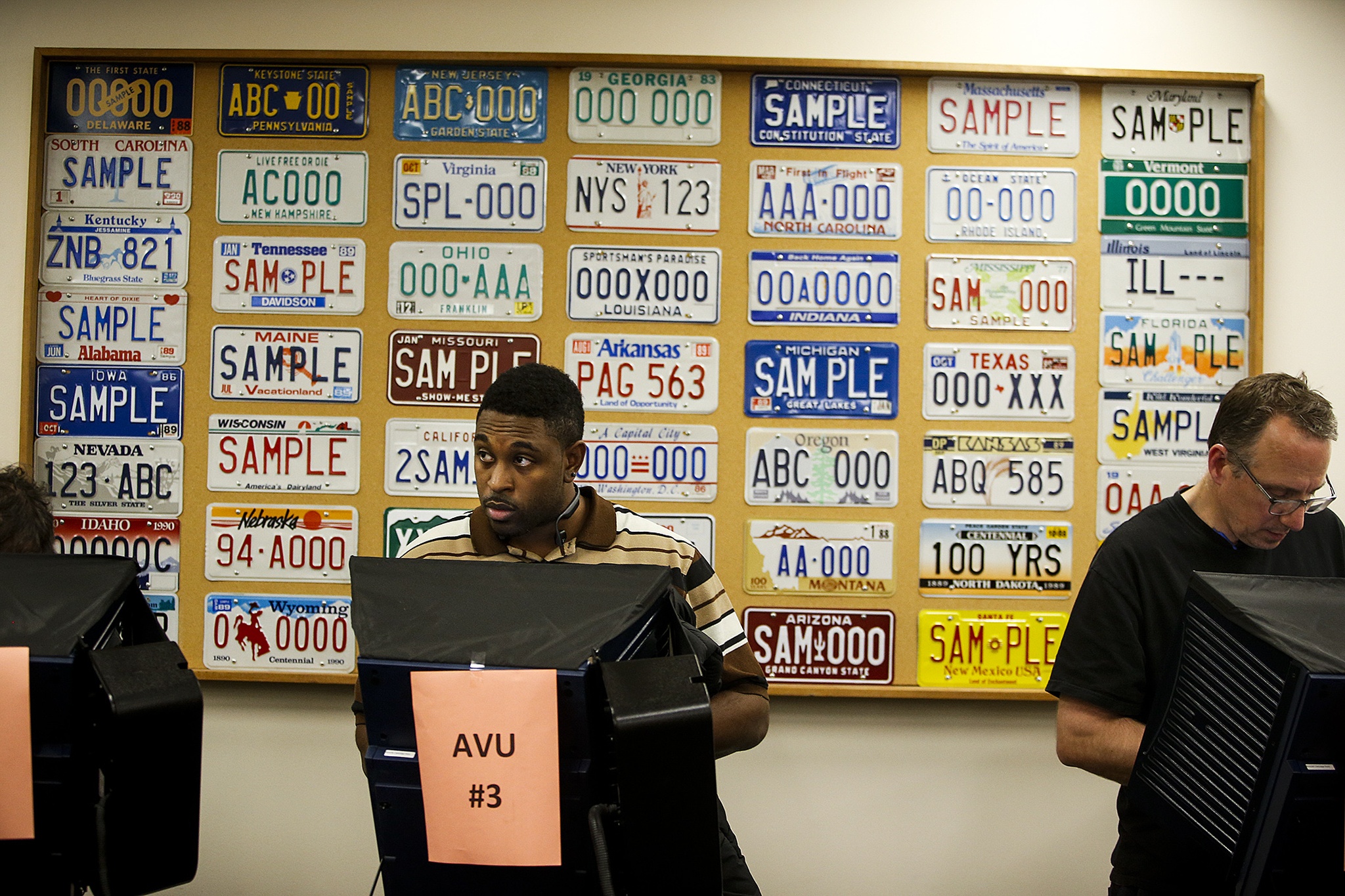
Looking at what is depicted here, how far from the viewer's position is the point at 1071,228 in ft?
7.45

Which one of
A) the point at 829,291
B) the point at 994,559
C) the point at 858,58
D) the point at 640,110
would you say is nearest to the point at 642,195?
the point at 640,110

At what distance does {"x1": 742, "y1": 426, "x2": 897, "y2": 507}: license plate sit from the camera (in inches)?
88.7

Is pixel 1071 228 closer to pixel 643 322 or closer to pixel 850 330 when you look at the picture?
pixel 850 330

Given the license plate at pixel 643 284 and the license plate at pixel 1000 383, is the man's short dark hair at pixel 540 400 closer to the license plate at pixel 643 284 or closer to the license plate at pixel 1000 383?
the license plate at pixel 643 284

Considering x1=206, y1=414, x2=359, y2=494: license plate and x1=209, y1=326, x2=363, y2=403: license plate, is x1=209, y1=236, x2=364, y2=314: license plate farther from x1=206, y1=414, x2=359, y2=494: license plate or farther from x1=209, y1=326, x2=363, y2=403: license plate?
x1=206, y1=414, x2=359, y2=494: license plate

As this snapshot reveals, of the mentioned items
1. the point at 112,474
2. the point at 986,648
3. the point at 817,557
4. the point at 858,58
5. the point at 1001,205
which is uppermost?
the point at 858,58

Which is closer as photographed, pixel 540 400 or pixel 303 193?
pixel 540 400

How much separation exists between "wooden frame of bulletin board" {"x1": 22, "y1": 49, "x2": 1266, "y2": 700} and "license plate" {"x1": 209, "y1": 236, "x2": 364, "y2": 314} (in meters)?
0.02

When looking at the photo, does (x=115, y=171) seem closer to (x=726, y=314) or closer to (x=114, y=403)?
(x=114, y=403)

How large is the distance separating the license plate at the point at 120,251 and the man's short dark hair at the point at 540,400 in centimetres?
124

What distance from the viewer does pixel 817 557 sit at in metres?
2.25

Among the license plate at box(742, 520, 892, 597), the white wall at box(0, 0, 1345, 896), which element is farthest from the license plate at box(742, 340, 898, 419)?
the white wall at box(0, 0, 1345, 896)

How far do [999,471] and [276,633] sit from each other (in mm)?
1810

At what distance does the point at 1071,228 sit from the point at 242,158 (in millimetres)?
2053
